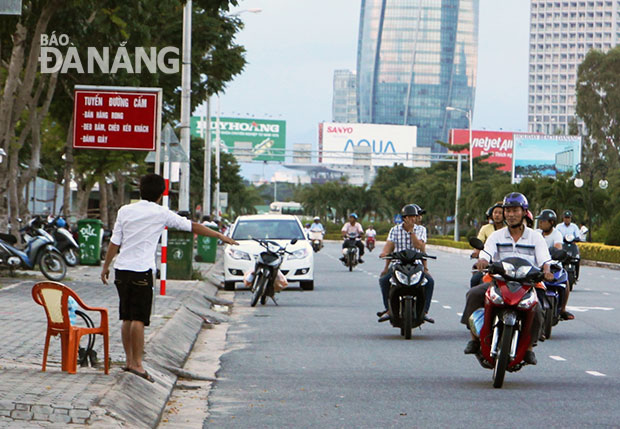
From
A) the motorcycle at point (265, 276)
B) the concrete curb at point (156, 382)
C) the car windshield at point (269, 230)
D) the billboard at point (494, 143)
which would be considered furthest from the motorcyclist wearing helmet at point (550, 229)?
the billboard at point (494, 143)

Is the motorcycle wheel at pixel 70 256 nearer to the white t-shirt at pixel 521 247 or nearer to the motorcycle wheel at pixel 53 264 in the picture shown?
the motorcycle wheel at pixel 53 264

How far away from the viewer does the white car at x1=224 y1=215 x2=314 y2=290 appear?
23156 mm

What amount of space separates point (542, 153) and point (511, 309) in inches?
3220

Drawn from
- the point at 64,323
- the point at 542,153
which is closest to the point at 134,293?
the point at 64,323

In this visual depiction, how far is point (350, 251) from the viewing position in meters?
34.2

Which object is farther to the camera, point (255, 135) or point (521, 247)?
point (255, 135)

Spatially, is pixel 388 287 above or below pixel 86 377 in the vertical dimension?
above

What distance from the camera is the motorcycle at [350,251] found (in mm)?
34250

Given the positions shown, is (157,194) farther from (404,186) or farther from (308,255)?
(404,186)

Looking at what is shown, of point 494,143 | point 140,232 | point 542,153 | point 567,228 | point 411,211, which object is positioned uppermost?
point 494,143

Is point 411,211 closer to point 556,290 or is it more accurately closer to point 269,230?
point 556,290

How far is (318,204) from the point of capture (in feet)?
392

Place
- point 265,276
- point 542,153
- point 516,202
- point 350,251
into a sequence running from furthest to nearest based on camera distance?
1. point 542,153
2. point 350,251
3. point 265,276
4. point 516,202

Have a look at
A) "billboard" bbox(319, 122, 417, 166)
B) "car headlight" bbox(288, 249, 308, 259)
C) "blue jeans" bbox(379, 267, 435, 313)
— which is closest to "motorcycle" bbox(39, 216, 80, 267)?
"car headlight" bbox(288, 249, 308, 259)
